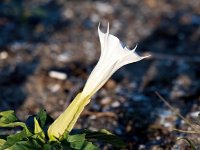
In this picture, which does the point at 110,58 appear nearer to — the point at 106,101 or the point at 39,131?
the point at 39,131

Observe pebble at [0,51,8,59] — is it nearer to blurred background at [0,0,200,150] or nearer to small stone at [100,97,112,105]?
blurred background at [0,0,200,150]

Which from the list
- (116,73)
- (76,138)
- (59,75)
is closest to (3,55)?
(59,75)

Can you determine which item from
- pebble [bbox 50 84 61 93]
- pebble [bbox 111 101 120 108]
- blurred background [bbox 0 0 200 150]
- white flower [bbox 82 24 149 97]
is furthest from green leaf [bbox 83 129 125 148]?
pebble [bbox 50 84 61 93]

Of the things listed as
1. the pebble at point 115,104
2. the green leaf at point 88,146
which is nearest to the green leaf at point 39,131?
the green leaf at point 88,146

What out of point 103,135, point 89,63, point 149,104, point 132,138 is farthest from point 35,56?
point 103,135

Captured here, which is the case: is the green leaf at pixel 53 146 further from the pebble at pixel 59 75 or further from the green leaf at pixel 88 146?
the pebble at pixel 59 75

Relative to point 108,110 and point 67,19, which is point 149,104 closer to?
point 108,110
